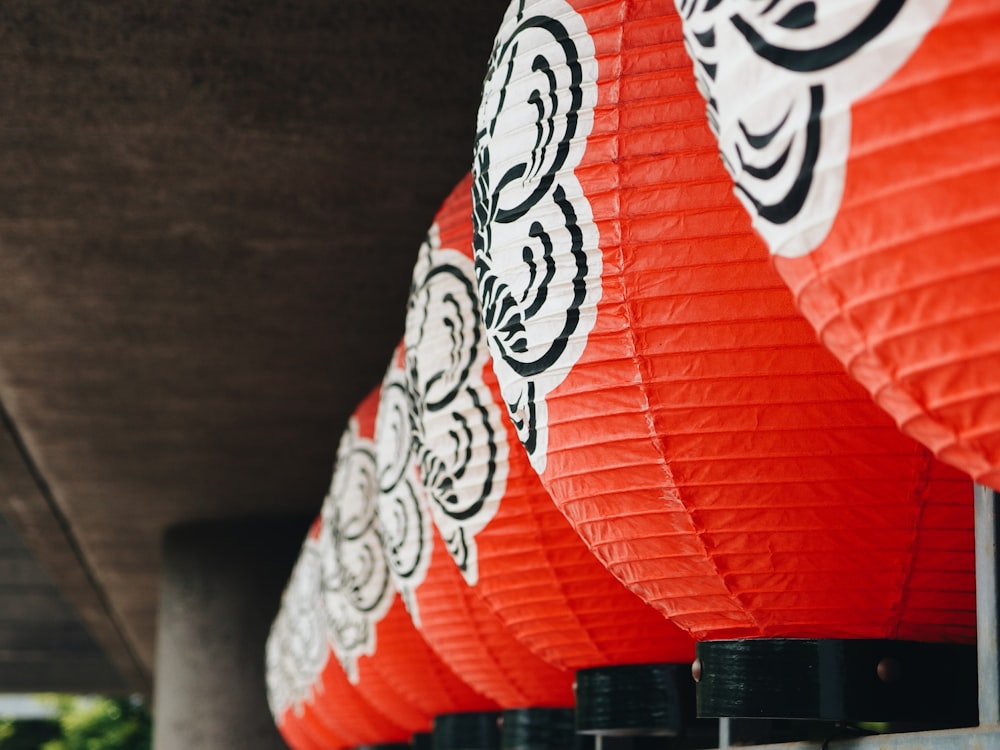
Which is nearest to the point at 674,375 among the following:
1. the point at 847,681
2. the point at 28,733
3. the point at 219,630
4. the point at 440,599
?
the point at 847,681

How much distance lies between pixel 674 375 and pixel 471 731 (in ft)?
4.30

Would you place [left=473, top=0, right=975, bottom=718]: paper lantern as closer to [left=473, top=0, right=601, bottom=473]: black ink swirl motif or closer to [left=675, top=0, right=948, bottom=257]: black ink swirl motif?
[left=473, top=0, right=601, bottom=473]: black ink swirl motif

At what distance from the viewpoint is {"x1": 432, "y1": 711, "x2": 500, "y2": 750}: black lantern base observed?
80.5 inches

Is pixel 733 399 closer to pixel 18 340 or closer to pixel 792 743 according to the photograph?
pixel 792 743

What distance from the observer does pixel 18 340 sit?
370cm


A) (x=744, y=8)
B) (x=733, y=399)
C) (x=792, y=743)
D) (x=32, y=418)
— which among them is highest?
(x=32, y=418)

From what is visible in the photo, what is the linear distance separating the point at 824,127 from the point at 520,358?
393mm

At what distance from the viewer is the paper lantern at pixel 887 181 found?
1.84 ft

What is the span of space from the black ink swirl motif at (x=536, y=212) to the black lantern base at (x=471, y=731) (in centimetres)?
115

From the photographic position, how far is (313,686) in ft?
9.06

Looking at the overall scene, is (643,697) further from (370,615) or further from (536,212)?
(370,615)

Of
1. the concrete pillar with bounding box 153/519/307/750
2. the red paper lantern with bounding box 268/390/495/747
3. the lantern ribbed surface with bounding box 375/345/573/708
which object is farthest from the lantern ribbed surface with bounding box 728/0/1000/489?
the concrete pillar with bounding box 153/519/307/750

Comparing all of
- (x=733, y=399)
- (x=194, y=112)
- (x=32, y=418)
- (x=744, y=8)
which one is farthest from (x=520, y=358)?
(x=32, y=418)

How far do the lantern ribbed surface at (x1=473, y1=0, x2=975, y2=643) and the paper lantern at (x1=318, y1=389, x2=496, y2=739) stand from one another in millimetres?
1094
